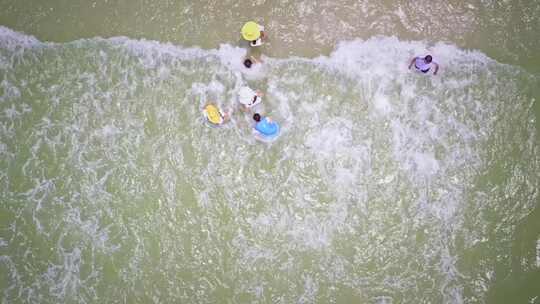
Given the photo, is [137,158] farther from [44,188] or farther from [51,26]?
[51,26]

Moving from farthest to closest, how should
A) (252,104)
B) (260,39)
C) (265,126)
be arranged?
(260,39)
(252,104)
(265,126)

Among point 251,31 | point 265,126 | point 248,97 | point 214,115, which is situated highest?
point 251,31

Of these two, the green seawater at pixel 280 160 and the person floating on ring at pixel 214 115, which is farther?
the person floating on ring at pixel 214 115

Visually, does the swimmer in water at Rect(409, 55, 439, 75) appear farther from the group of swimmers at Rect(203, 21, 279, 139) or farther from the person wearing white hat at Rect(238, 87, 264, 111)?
the person wearing white hat at Rect(238, 87, 264, 111)

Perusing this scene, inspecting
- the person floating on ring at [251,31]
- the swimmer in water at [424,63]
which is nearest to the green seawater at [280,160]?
the swimmer in water at [424,63]

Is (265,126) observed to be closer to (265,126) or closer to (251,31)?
(265,126)

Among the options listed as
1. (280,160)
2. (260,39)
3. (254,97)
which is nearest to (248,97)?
(254,97)

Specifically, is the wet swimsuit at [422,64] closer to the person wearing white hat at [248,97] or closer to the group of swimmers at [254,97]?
the group of swimmers at [254,97]
